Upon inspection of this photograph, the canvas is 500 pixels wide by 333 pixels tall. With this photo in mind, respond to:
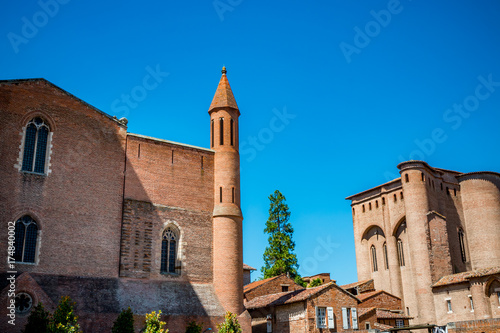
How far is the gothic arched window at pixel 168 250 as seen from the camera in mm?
30688

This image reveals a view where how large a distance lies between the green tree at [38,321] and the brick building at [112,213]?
1182mm

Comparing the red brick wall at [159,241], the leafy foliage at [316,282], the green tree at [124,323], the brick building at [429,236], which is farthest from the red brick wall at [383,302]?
the green tree at [124,323]

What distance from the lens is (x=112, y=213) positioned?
2925 centimetres

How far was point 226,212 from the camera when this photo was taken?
32375 mm

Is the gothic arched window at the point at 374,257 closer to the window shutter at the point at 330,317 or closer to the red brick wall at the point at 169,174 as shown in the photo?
the window shutter at the point at 330,317

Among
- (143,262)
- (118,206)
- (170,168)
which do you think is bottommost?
(143,262)

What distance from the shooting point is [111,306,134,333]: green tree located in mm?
25403

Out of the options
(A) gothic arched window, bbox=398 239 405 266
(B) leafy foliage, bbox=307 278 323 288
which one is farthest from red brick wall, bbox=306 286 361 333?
(B) leafy foliage, bbox=307 278 323 288

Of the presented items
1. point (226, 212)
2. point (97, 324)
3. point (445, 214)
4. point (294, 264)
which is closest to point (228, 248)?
point (226, 212)

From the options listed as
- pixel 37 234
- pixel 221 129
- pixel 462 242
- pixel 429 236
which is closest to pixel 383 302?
pixel 429 236

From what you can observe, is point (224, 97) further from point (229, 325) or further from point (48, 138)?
point (229, 325)

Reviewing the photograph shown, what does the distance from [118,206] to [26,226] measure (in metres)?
5.25

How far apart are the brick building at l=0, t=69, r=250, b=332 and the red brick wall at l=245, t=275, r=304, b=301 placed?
37.4 ft

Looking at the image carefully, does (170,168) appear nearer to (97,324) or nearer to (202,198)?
(202,198)
